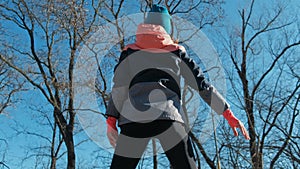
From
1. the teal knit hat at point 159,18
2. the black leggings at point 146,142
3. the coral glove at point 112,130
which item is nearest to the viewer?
the black leggings at point 146,142

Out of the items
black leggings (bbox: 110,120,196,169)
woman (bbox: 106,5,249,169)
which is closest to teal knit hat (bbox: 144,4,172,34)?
woman (bbox: 106,5,249,169)

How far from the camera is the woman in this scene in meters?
1.51

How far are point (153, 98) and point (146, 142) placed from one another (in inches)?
8.5

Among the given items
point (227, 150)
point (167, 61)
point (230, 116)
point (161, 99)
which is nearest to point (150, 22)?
point (167, 61)

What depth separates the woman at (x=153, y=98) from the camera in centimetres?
151

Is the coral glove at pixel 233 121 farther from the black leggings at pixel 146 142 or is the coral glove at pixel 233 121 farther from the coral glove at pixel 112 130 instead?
the coral glove at pixel 112 130

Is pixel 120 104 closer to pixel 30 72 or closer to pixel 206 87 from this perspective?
pixel 206 87

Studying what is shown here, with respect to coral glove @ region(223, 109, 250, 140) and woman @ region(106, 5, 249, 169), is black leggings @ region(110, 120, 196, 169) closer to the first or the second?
woman @ region(106, 5, 249, 169)

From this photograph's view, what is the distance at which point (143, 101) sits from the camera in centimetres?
155

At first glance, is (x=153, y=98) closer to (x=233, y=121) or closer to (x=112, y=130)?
(x=112, y=130)

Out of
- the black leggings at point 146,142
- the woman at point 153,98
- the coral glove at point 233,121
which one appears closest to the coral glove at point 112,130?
the woman at point 153,98

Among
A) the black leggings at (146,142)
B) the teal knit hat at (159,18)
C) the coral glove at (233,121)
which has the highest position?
the teal knit hat at (159,18)

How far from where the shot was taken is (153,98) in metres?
1.56

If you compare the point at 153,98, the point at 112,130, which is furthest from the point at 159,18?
the point at 112,130
